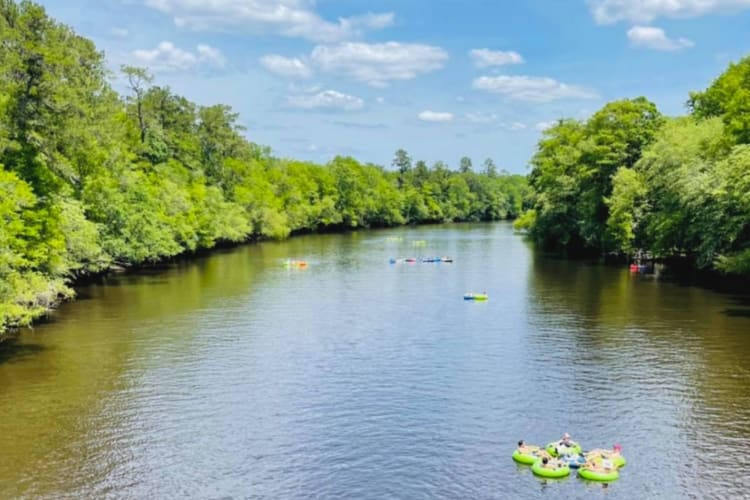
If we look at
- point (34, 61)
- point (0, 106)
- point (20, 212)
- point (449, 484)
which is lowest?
point (449, 484)

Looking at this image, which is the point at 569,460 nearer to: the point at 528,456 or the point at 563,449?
the point at 563,449

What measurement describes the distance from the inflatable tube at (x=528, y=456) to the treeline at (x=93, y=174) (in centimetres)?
2422

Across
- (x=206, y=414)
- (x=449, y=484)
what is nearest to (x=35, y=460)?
(x=206, y=414)

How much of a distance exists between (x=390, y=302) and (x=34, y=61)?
29.2m

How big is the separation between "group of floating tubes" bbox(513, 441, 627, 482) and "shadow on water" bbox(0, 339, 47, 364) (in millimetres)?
26437

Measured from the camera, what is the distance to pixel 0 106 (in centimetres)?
4172

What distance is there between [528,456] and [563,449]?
49.5 inches

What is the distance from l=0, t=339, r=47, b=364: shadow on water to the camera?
36250mm

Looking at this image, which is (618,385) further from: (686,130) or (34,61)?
(686,130)

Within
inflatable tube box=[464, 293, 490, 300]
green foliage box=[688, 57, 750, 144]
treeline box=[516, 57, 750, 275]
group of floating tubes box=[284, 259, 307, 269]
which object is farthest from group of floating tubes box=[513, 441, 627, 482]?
group of floating tubes box=[284, 259, 307, 269]

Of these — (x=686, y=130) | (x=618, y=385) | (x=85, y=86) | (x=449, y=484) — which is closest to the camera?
(x=449, y=484)

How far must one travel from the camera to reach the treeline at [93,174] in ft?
135

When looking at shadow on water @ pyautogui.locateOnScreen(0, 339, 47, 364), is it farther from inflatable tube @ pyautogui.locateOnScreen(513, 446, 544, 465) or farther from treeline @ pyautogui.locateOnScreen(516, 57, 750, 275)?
treeline @ pyautogui.locateOnScreen(516, 57, 750, 275)

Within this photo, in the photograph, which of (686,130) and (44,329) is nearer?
(44,329)
